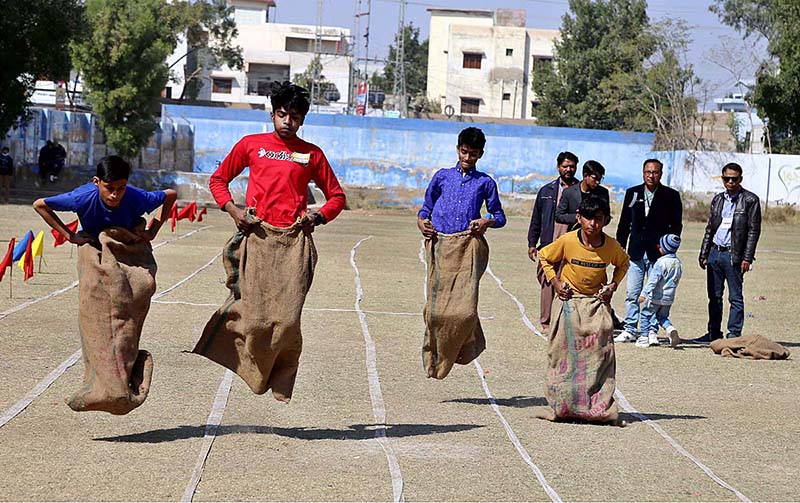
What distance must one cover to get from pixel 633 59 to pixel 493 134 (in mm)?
16236

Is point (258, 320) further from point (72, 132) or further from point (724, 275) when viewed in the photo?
point (72, 132)

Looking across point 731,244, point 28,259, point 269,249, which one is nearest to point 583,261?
point 269,249

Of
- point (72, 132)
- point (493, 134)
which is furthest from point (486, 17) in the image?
point (72, 132)

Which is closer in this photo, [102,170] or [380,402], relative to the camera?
[102,170]

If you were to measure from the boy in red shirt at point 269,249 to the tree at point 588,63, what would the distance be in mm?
56650

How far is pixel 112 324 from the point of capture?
6.89m

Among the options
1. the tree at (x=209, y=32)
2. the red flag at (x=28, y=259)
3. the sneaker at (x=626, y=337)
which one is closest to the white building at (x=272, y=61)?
the tree at (x=209, y=32)

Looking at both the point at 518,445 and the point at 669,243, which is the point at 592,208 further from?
the point at 669,243

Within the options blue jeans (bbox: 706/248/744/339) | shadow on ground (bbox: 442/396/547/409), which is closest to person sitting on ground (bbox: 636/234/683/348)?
blue jeans (bbox: 706/248/744/339)

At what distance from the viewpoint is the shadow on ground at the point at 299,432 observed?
697 cm

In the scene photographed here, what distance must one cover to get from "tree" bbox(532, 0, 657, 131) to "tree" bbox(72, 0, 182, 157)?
2609 cm

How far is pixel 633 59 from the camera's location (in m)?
59.2

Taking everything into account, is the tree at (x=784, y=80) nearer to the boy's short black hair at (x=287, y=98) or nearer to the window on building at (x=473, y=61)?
the window on building at (x=473, y=61)

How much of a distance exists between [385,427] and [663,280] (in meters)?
5.41
